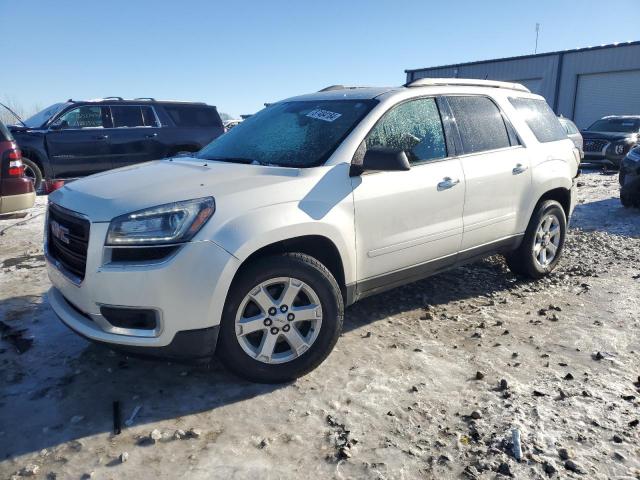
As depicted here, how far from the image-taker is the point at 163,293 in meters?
2.56

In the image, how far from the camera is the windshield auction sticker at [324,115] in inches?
140

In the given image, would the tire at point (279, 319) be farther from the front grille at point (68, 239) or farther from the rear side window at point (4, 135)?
the rear side window at point (4, 135)

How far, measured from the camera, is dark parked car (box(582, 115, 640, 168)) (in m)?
14.3

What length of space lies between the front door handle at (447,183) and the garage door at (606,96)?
83.4ft

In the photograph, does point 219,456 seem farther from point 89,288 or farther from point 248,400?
point 89,288

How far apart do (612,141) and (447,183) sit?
44.0 ft

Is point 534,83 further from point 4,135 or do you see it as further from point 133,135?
point 4,135

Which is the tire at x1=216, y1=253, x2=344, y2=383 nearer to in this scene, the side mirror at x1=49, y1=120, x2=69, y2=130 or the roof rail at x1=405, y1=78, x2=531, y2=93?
the roof rail at x1=405, y1=78, x2=531, y2=93

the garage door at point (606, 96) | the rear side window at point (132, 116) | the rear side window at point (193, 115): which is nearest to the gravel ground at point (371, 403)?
the rear side window at point (132, 116)

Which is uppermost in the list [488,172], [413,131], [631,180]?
[413,131]

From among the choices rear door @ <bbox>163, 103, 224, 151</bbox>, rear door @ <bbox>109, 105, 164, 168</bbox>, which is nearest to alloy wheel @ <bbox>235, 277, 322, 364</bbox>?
rear door @ <bbox>109, 105, 164, 168</bbox>

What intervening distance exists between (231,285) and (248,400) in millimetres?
683

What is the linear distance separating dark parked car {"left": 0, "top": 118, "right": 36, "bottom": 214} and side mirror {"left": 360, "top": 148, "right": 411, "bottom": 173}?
4.48m

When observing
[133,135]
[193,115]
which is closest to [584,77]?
[193,115]
